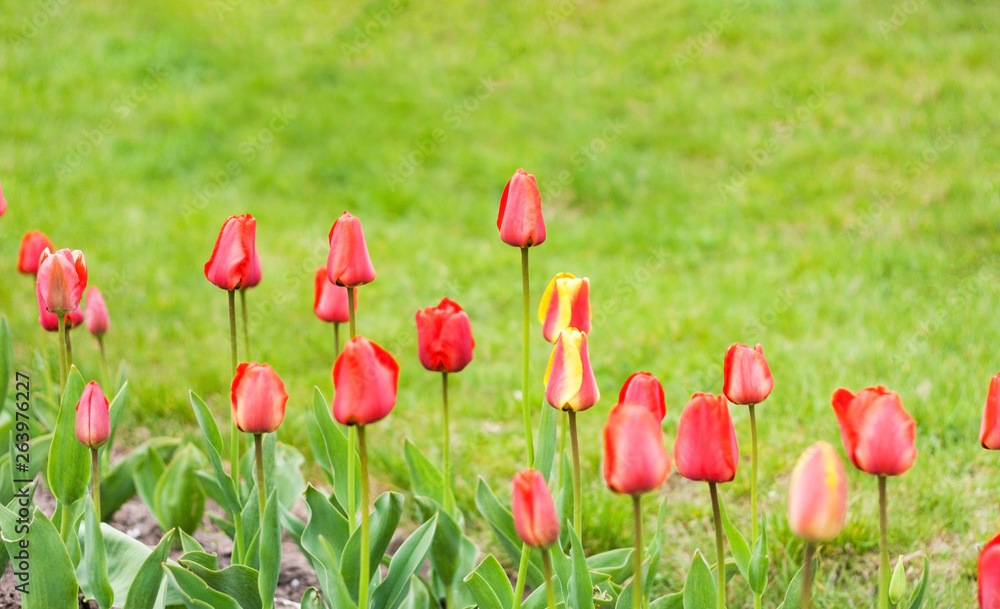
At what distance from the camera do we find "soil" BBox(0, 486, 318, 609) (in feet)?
8.03

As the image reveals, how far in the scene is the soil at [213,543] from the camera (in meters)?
2.45

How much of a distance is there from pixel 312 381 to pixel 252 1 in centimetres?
599

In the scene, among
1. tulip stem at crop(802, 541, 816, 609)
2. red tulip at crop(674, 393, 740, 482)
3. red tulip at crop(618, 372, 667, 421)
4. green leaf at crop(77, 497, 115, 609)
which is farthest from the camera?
green leaf at crop(77, 497, 115, 609)

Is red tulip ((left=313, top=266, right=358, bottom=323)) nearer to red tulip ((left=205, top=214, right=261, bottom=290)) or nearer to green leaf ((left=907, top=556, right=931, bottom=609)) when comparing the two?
red tulip ((left=205, top=214, right=261, bottom=290))

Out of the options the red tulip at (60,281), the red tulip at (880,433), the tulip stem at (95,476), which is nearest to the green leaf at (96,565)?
the tulip stem at (95,476)

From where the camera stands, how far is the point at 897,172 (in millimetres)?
5512

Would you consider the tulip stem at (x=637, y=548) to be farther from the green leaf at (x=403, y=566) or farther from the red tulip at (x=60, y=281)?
the red tulip at (x=60, y=281)

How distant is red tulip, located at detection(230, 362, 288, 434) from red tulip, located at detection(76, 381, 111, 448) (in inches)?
11.6

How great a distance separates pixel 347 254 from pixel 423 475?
2.38 ft

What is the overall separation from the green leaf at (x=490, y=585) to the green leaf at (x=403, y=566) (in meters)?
0.12

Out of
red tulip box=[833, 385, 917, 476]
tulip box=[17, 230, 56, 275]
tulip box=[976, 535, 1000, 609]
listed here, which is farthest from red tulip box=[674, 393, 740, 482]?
tulip box=[17, 230, 56, 275]

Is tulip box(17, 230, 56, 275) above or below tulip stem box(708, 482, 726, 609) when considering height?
above

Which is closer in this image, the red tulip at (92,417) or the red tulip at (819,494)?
the red tulip at (819,494)

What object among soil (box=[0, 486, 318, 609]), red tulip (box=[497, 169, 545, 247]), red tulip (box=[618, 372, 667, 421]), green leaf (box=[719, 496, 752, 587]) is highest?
red tulip (box=[497, 169, 545, 247])
